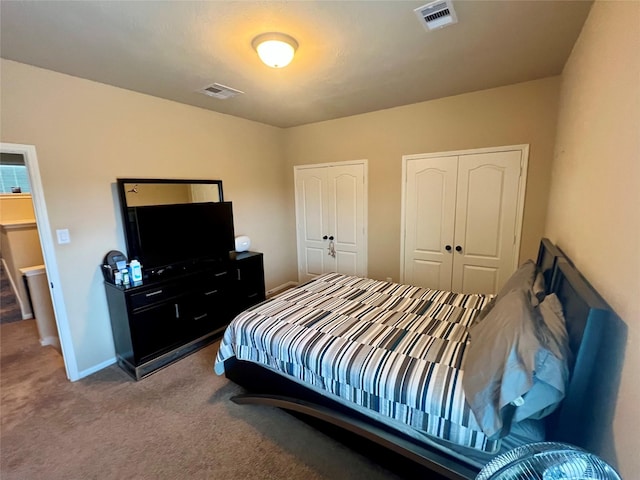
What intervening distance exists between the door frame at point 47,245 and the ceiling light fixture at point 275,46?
1.98 m

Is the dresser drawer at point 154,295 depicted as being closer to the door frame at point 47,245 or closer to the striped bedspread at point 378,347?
the door frame at point 47,245

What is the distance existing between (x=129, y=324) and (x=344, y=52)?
2.86m

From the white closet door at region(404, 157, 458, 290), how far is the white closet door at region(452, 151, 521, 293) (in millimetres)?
100

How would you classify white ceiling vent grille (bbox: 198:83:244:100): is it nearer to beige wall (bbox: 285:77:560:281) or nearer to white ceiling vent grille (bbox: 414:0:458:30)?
beige wall (bbox: 285:77:560:281)

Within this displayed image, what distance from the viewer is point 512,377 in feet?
3.63

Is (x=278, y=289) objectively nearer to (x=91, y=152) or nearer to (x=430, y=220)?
(x=430, y=220)

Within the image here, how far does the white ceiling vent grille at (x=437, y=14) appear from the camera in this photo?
1.59 meters

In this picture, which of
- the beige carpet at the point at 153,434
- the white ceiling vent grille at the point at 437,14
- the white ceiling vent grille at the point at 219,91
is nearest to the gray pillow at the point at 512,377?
the beige carpet at the point at 153,434

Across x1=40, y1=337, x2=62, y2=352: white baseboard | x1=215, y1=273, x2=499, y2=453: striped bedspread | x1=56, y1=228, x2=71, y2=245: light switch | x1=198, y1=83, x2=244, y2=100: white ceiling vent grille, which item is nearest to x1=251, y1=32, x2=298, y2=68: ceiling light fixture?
x1=198, y1=83, x2=244, y2=100: white ceiling vent grille

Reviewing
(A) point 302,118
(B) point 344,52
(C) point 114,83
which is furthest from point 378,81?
(C) point 114,83

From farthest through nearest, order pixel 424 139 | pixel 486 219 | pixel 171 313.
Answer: pixel 424 139, pixel 486 219, pixel 171 313

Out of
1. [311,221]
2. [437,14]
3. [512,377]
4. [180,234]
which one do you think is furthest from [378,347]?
[311,221]

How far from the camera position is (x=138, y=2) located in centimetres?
152

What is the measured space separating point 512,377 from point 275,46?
86.9 inches
